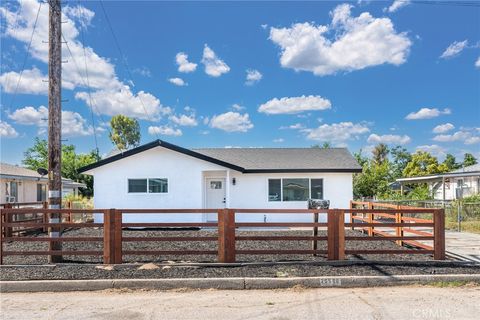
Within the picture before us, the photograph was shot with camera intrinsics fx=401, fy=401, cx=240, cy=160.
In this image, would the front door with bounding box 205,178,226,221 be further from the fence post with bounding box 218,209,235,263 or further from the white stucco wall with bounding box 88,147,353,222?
the fence post with bounding box 218,209,235,263

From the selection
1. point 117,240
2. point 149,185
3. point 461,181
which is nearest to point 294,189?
point 149,185

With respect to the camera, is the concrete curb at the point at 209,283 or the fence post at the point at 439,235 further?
the fence post at the point at 439,235

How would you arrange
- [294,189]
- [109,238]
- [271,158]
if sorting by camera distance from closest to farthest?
1. [109,238]
2. [294,189]
3. [271,158]

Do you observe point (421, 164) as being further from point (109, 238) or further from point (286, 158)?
point (109, 238)

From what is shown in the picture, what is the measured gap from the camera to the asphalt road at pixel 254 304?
5.21 meters

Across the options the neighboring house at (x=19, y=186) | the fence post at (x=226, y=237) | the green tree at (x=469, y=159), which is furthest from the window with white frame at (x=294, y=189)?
the green tree at (x=469, y=159)

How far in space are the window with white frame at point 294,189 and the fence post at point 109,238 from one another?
33.5 feet

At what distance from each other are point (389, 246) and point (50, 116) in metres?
8.66

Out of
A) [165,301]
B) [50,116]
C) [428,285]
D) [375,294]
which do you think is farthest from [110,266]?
[428,285]

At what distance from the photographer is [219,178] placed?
1748 centimetres

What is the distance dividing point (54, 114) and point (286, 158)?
39.7 feet

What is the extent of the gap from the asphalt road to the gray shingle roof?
35.5 ft

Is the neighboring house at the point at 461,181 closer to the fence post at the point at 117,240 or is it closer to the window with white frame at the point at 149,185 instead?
the window with white frame at the point at 149,185

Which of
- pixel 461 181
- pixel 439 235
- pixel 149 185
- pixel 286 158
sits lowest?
pixel 439 235
